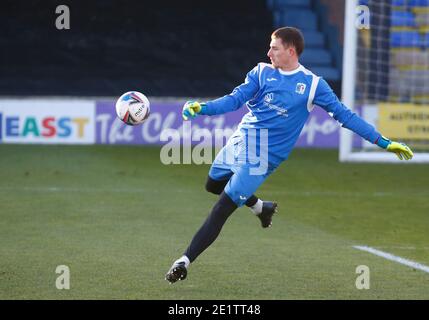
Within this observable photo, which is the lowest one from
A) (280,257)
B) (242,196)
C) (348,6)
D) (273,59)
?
(280,257)

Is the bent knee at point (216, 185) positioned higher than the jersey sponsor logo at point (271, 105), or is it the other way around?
the jersey sponsor logo at point (271, 105)

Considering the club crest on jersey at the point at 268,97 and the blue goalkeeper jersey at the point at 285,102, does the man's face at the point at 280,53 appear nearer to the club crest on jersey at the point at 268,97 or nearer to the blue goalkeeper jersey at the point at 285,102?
the blue goalkeeper jersey at the point at 285,102

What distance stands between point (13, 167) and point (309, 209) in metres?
4.89

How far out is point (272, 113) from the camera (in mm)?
6996

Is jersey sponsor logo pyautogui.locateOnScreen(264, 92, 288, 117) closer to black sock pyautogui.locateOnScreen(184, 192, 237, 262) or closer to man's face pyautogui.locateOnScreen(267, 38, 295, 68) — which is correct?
man's face pyautogui.locateOnScreen(267, 38, 295, 68)

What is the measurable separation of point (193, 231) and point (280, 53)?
2.82 m

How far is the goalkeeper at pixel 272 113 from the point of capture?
22.4 feet

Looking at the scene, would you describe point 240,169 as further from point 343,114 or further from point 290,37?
point 290,37

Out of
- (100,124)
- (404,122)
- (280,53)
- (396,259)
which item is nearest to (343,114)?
(280,53)

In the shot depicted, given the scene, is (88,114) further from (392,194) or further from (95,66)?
(392,194)

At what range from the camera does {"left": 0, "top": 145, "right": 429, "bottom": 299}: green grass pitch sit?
6820mm

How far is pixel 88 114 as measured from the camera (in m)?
17.3

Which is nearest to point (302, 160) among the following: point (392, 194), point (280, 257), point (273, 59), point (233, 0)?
point (392, 194)

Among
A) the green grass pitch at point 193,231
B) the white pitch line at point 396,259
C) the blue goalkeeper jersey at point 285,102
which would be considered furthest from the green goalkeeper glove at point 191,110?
the white pitch line at point 396,259
